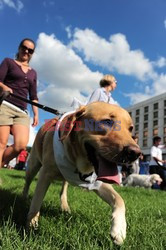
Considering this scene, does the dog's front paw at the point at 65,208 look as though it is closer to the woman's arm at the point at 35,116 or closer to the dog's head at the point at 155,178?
the woman's arm at the point at 35,116

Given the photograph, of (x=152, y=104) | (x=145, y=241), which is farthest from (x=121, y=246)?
(x=152, y=104)

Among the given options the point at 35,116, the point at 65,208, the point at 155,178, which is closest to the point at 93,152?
the point at 65,208

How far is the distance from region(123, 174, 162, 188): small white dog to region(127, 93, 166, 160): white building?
63.0 metres

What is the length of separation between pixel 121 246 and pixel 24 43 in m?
3.46

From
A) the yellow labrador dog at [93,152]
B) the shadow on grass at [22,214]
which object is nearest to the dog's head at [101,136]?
the yellow labrador dog at [93,152]

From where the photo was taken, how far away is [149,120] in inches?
3253

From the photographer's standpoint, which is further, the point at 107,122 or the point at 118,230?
the point at 107,122

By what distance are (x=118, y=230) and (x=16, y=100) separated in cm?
295

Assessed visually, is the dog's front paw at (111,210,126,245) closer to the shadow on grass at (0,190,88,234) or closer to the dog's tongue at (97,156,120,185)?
the dog's tongue at (97,156,120,185)

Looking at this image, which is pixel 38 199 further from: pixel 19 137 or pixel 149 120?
pixel 149 120

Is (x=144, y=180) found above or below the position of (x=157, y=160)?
below

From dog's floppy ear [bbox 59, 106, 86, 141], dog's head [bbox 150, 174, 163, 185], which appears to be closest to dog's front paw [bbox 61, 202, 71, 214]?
dog's floppy ear [bbox 59, 106, 86, 141]

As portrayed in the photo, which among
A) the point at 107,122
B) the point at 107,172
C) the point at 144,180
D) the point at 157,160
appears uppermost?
the point at 157,160

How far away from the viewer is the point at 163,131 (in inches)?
2963
